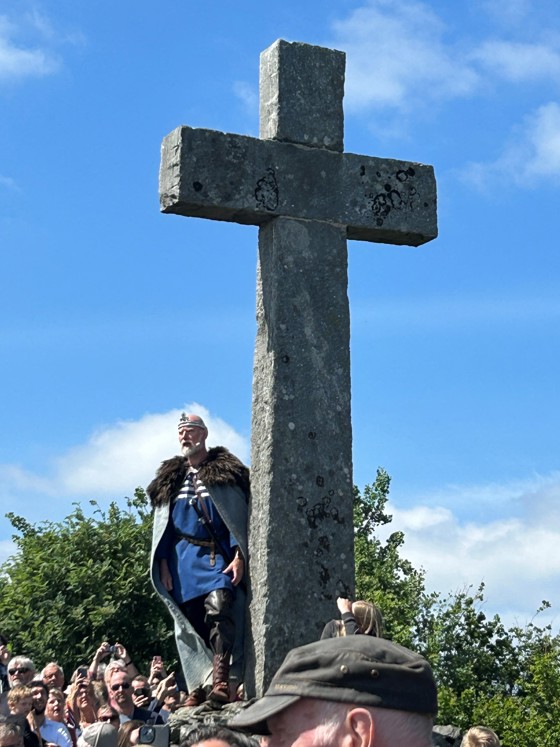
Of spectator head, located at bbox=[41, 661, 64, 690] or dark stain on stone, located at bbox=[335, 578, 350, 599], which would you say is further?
spectator head, located at bbox=[41, 661, 64, 690]

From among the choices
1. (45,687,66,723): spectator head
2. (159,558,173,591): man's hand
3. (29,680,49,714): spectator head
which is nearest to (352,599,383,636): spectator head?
(159,558,173,591): man's hand

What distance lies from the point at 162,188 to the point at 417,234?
1710mm

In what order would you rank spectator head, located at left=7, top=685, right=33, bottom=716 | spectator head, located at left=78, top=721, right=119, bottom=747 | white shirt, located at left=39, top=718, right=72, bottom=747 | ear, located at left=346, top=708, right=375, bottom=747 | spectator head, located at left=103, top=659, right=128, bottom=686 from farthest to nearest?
spectator head, located at left=103, top=659, right=128, bottom=686 → white shirt, located at left=39, top=718, right=72, bottom=747 → spectator head, located at left=7, top=685, right=33, bottom=716 → spectator head, located at left=78, top=721, right=119, bottom=747 → ear, located at left=346, top=708, right=375, bottom=747

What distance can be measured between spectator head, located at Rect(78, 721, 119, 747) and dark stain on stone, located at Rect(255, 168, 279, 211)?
10.2 ft

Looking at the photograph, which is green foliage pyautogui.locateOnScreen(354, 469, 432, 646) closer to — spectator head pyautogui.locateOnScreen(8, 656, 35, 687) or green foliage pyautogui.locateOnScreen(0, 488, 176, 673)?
green foliage pyautogui.locateOnScreen(0, 488, 176, 673)

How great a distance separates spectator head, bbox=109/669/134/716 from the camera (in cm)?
834

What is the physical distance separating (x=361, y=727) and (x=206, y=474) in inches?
234

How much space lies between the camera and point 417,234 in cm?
912

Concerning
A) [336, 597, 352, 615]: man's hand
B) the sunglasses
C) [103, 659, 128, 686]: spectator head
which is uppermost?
[336, 597, 352, 615]: man's hand

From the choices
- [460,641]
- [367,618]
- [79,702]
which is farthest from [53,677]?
[460,641]

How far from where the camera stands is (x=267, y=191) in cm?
849

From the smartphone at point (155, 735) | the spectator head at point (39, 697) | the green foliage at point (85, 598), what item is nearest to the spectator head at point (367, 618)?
the smartphone at point (155, 735)

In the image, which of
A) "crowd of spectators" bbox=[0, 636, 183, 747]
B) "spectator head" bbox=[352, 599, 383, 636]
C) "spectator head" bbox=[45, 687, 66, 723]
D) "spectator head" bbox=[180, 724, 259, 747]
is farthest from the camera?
"spectator head" bbox=[45, 687, 66, 723]

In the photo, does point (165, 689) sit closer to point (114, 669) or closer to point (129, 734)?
point (114, 669)
